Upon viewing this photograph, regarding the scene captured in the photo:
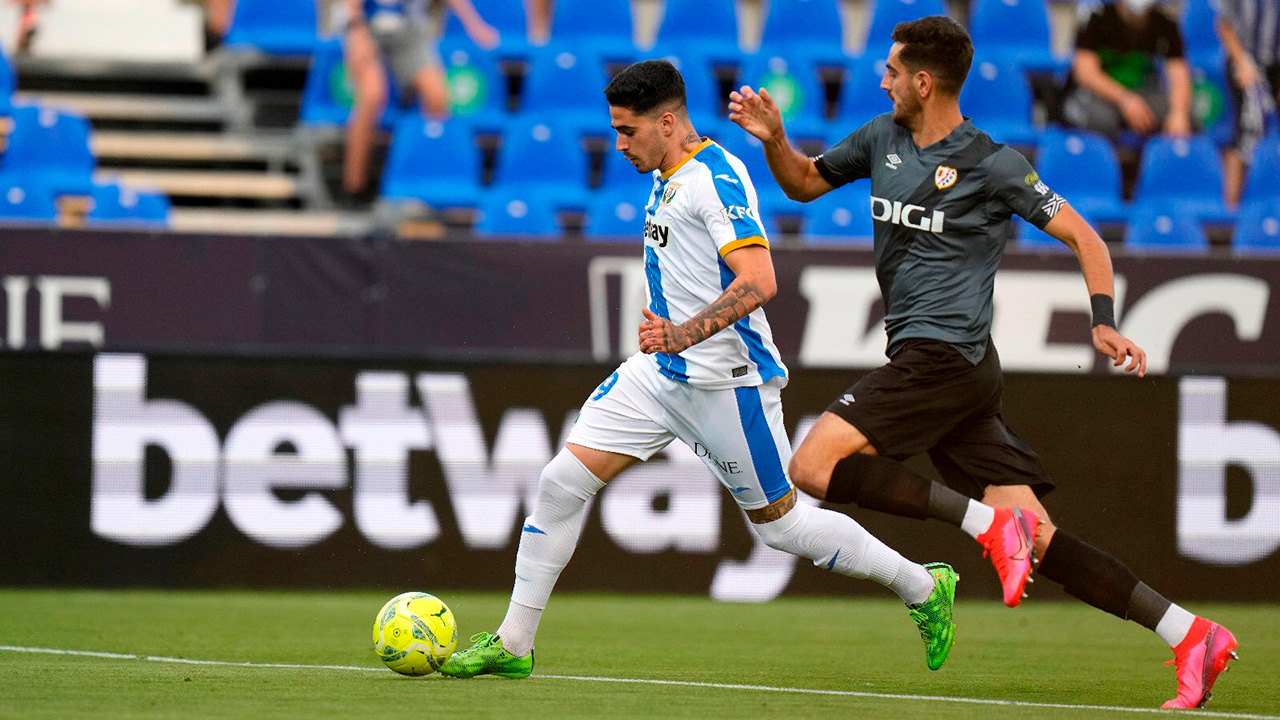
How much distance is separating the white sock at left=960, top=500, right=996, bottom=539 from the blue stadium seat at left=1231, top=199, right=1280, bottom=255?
23.3ft

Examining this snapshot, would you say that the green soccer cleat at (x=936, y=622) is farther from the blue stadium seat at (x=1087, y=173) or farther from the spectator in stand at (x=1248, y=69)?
the spectator in stand at (x=1248, y=69)

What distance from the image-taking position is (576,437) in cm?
568

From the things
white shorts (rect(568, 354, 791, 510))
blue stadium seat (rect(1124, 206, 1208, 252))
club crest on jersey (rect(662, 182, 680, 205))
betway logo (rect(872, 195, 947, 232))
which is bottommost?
white shorts (rect(568, 354, 791, 510))

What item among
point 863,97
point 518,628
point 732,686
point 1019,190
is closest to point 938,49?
point 1019,190

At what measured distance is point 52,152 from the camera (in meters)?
11.6

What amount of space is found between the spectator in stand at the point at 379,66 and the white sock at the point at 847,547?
23.4 feet

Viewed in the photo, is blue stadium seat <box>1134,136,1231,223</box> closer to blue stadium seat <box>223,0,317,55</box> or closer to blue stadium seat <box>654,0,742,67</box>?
blue stadium seat <box>654,0,742,67</box>

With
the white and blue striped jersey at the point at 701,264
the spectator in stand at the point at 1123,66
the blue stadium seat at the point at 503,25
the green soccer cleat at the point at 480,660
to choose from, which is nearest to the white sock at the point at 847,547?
the white and blue striped jersey at the point at 701,264

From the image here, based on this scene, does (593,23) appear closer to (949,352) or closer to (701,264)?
(701,264)

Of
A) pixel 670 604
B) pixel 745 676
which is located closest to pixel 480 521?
pixel 670 604

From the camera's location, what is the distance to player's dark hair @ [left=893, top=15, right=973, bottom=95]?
5492 millimetres

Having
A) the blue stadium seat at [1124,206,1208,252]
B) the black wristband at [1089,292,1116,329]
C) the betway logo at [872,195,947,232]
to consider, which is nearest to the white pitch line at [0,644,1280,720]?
the black wristband at [1089,292,1116,329]

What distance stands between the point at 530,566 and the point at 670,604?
10.4ft

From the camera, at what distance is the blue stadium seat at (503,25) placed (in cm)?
1324
